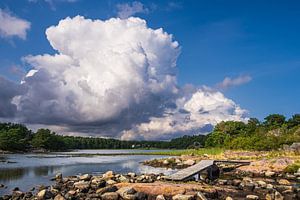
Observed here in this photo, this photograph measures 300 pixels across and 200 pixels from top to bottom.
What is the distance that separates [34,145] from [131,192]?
13151cm

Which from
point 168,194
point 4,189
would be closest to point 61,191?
point 4,189

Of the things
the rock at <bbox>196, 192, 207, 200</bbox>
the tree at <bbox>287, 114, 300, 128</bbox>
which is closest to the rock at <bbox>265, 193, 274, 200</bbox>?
the rock at <bbox>196, 192, 207, 200</bbox>

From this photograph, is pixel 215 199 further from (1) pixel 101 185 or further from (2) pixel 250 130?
(2) pixel 250 130

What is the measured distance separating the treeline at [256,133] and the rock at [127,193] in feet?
186

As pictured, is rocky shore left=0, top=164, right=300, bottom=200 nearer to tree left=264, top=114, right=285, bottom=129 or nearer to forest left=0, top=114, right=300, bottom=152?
forest left=0, top=114, right=300, bottom=152

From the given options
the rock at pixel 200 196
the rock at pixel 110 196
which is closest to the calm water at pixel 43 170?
the rock at pixel 110 196

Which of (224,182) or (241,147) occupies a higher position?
(241,147)

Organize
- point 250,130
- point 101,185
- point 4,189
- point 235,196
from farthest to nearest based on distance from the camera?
1. point 250,130
2. point 4,189
3. point 101,185
4. point 235,196

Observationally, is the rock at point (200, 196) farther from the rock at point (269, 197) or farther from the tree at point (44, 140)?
the tree at point (44, 140)

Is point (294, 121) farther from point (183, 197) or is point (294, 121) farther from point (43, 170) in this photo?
point (183, 197)

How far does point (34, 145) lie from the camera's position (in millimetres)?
145875

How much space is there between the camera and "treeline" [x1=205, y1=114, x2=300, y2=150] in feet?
247

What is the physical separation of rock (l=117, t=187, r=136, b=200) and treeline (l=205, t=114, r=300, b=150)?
56.6m

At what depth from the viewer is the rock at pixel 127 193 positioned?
22875 millimetres
